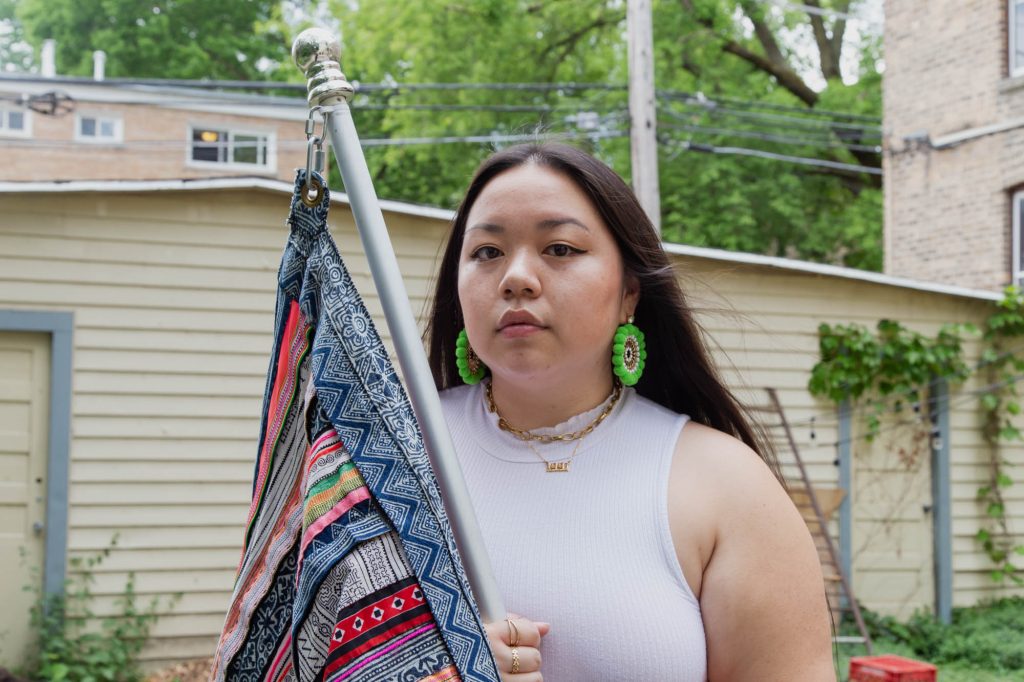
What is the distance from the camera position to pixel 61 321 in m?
6.49

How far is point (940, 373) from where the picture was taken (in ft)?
27.9

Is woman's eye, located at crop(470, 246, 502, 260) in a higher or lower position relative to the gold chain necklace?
higher

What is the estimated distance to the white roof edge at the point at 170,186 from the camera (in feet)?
20.5

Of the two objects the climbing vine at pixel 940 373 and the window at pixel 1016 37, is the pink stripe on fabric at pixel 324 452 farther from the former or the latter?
the window at pixel 1016 37

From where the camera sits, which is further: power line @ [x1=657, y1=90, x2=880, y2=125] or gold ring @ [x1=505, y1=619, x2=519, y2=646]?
power line @ [x1=657, y1=90, x2=880, y2=125]

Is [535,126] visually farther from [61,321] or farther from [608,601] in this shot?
[61,321]

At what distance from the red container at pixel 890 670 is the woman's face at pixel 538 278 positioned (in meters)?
Result: 4.67

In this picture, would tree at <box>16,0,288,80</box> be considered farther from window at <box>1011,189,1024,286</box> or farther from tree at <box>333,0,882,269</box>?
window at <box>1011,189,1024,286</box>

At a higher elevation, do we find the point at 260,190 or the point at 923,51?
the point at 923,51

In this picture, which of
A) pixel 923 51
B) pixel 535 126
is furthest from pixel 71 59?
pixel 535 126

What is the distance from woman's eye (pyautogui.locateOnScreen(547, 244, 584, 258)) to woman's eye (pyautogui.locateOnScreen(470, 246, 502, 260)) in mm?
76

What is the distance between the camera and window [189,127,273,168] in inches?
737

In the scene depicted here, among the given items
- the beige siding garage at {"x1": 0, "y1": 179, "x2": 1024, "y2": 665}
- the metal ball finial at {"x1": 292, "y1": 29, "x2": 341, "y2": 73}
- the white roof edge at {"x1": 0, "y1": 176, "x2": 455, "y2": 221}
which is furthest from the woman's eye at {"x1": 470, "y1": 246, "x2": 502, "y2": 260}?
the beige siding garage at {"x1": 0, "y1": 179, "x2": 1024, "y2": 665}

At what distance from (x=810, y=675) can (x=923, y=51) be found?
41.5 feet
